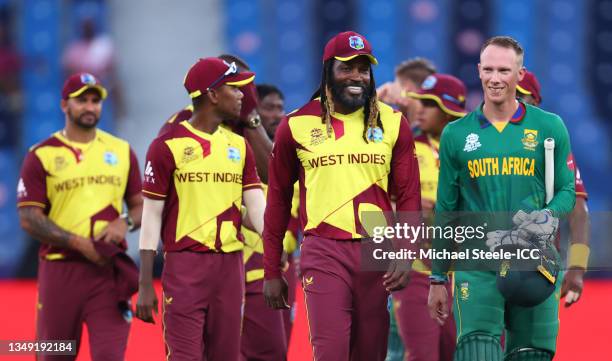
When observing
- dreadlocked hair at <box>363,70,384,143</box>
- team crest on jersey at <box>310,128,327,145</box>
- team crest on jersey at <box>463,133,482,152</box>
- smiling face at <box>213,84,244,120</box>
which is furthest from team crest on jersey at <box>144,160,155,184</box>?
team crest on jersey at <box>463,133,482,152</box>

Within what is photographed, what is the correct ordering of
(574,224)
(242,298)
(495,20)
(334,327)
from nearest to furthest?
(334,327) < (574,224) < (242,298) < (495,20)

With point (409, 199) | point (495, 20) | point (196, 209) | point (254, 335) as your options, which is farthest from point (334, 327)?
point (495, 20)

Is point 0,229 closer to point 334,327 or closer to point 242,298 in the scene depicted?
point 242,298

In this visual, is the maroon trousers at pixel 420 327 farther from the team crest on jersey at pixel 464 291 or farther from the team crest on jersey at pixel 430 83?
the team crest on jersey at pixel 464 291

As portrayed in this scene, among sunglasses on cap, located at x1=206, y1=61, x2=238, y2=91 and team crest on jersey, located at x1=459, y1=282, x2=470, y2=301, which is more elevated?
sunglasses on cap, located at x1=206, y1=61, x2=238, y2=91

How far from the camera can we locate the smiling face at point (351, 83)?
644 cm

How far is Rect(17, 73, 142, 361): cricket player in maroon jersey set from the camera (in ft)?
26.2

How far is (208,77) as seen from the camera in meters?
7.22

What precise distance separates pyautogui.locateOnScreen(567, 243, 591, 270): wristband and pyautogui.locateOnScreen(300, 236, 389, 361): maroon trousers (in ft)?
3.29

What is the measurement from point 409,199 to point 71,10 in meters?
11.3

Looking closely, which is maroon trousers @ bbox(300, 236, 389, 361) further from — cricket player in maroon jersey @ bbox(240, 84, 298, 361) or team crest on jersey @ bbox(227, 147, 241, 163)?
cricket player in maroon jersey @ bbox(240, 84, 298, 361)

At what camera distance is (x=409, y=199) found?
21.1 feet

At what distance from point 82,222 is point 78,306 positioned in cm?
56

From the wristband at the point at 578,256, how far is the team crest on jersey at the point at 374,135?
1185 millimetres
